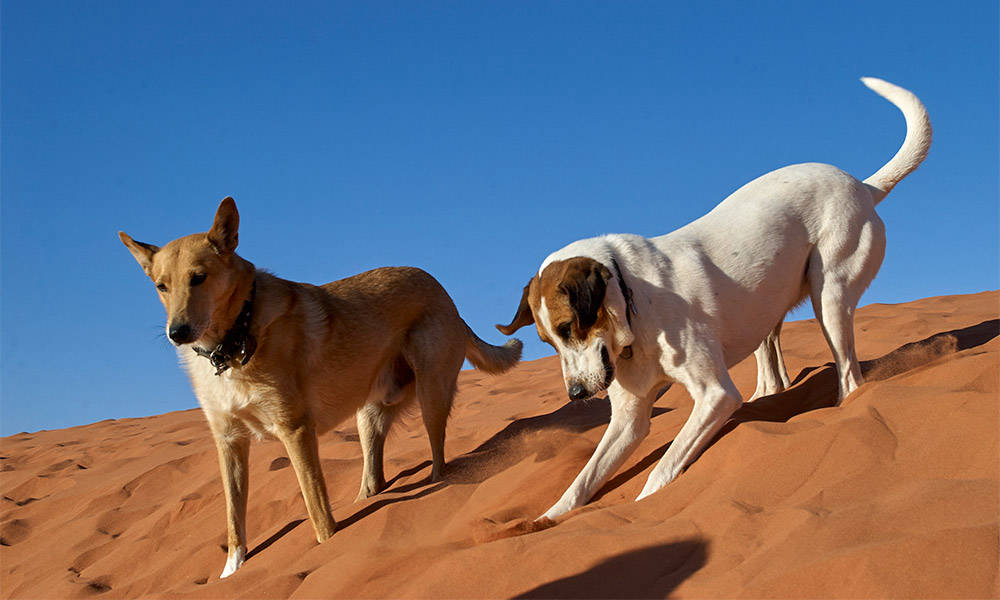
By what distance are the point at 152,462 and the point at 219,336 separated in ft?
20.0

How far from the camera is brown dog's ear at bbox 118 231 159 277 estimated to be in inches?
206

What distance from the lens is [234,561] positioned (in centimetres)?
538

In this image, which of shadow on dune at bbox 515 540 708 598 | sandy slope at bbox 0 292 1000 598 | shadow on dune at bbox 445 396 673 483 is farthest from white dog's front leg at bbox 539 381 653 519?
shadow on dune at bbox 515 540 708 598

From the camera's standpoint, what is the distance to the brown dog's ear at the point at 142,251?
5.24 metres

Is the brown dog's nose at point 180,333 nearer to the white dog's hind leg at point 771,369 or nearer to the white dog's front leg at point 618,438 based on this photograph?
the white dog's front leg at point 618,438

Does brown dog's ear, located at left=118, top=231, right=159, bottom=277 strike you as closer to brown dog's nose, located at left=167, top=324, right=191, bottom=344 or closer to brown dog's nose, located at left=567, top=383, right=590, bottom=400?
brown dog's nose, located at left=167, top=324, right=191, bottom=344

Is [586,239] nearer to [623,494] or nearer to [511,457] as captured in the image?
[623,494]

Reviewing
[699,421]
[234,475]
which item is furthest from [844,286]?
[234,475]

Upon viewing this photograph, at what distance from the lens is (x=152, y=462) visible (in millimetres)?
10312

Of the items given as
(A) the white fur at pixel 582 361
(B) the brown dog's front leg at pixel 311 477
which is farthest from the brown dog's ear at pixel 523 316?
(B) the brown dog's front leg at pixel 311 477

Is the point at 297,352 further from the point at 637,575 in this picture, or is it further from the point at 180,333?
the point at 637,575

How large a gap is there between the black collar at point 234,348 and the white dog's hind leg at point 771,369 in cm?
372

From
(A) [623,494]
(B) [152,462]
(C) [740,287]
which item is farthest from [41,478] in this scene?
(C) [740,287]

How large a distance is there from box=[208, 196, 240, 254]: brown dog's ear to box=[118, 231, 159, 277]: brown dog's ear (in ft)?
1.57
